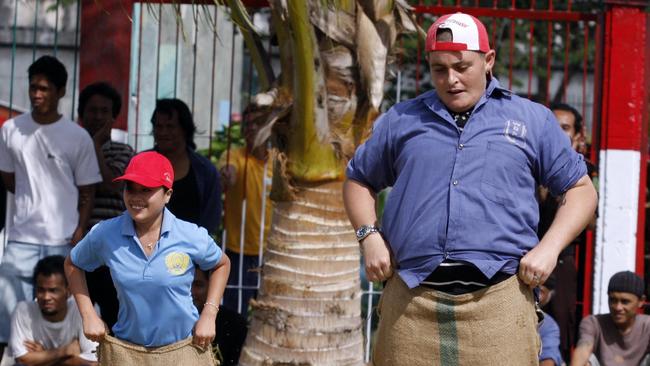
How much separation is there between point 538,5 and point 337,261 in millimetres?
7148

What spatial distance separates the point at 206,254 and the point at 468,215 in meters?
1.54

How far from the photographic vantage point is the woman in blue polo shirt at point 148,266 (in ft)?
15.9

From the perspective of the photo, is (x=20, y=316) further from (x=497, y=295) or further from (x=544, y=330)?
(x=497, y=295)

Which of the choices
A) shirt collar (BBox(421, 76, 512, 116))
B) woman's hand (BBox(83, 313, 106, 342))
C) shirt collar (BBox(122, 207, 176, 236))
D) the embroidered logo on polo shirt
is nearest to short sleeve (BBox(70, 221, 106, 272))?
shirt collar (BBox(122, 207, 176, 236))

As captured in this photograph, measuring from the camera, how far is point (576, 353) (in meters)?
6.58

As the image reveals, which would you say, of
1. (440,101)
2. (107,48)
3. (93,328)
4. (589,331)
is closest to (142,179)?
(93,328)

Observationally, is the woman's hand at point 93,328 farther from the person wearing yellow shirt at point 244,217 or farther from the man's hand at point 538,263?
the person wearing yellow shirt at point 244,217

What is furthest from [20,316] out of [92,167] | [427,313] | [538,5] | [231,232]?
[538,5]

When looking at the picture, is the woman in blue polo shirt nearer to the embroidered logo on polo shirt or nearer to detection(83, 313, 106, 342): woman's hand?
detection(83, 313, 106, 342): woman's hand

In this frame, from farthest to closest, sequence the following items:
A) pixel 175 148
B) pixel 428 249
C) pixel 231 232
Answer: pixel 231 232 → pixel 175 148 → pixel 428 249

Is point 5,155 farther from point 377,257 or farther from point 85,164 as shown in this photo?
point 377,257

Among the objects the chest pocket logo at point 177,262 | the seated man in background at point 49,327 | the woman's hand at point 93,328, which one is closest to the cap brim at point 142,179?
the chest pocket logo at point 177,262

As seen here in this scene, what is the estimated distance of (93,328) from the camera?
188 inches

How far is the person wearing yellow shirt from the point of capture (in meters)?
7.56
